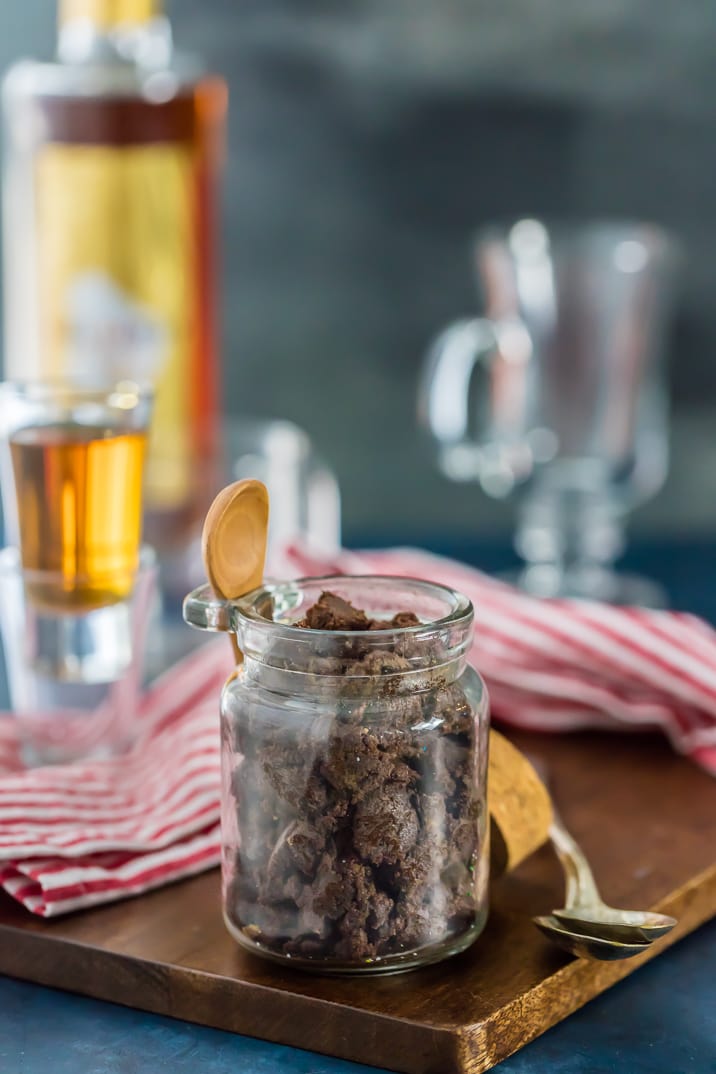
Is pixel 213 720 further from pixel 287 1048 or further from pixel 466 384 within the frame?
pixel 466 384

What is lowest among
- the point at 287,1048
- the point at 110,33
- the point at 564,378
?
the point at 287,1048

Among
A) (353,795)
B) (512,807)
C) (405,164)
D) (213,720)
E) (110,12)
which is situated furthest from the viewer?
(405,164)

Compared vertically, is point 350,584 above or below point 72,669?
above

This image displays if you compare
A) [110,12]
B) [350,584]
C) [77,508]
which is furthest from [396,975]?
[110,12]

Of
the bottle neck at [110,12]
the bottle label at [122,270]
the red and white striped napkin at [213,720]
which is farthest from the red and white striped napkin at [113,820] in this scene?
the bottle neck at [110,12]

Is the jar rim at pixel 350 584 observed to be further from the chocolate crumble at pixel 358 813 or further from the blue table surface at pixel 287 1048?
the blue table surface at pixel 287 1048

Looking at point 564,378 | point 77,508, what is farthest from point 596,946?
point 564,378

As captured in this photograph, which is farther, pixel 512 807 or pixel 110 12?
pixel 110 12

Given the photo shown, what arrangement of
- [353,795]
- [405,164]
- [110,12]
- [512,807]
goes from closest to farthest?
[353,795] → [512,807] → [110,12] → [405,164]
